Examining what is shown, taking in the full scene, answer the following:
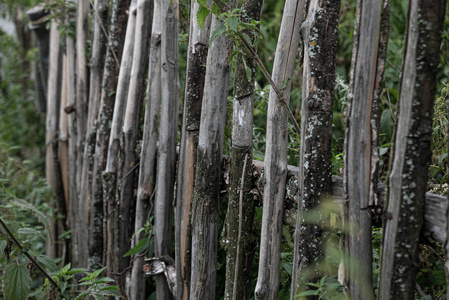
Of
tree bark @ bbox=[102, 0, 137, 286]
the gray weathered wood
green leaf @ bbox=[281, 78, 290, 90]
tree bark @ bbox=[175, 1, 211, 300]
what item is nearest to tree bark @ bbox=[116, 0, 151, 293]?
tree bark @ bbox=[102, 0, 137, 286]

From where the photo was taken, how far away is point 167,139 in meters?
2.11

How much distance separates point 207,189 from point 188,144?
24 centimetres

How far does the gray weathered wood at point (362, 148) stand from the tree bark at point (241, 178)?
0.49 m

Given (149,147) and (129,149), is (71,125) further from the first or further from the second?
(149,147)

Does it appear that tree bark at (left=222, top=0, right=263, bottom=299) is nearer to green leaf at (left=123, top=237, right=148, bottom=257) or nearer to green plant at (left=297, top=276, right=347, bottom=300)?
green plant at (left=297, top=276, right=347, bottom=300)

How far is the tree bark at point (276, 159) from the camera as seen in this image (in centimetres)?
151

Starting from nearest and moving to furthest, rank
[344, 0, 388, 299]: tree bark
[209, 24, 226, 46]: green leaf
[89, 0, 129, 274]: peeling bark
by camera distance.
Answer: [344, 0, 388, 299]: tree bark
[209, 24, 226, 46]: green leaf
[89, 0, 129, 274]: peeling bark

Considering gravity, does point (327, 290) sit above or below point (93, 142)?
below

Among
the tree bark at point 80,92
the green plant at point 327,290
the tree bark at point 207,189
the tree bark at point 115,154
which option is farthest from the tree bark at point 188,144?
the tree bark at point 80,92

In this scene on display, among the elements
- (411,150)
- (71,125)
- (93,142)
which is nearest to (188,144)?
(411,150)

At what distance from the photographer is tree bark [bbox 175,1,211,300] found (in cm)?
189

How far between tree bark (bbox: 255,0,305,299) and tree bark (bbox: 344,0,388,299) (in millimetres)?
304

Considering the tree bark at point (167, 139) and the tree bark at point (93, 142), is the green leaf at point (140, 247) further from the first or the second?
the tree bark at point (93, 142)

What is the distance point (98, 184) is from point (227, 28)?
1.61 meters
